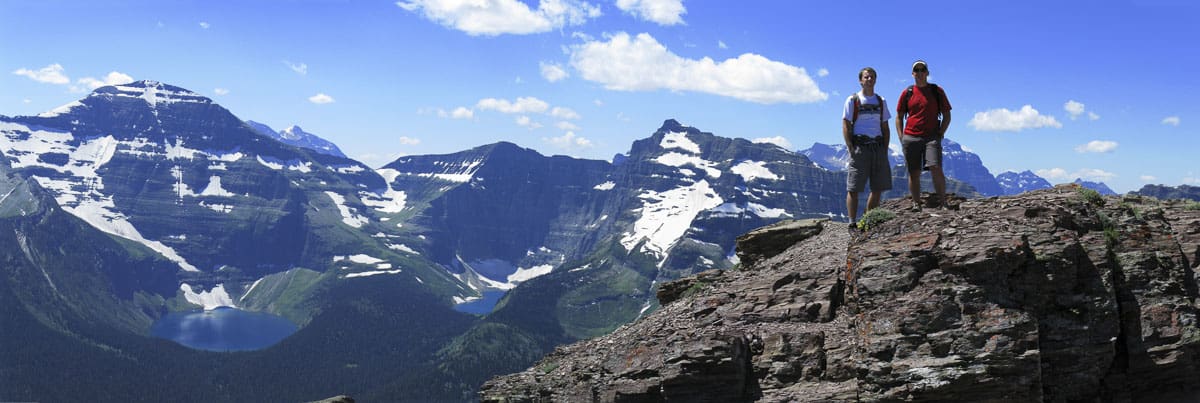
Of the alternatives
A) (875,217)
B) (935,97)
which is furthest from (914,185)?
(935,97)

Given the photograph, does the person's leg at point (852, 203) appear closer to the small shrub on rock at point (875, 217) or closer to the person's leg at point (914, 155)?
the small shrub on rock at point (875, 217)

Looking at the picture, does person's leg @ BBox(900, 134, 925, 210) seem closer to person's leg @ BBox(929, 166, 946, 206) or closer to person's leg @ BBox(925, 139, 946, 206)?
person's leg @ BBox(925, 139, 946, 206)

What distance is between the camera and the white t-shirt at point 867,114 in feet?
85.1

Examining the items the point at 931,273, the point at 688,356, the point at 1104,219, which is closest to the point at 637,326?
the point at 688,356

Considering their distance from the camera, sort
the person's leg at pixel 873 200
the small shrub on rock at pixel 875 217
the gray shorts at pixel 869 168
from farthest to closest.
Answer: the person's leg at pixel 873 200
the gray shorts at pixel 869 168
the small shrub on rock at pixel 875 217

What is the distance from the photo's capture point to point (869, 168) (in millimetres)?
26469

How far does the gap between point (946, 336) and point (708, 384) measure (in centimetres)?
926

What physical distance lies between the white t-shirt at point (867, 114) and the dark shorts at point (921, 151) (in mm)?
970

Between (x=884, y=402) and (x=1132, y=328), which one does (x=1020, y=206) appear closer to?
(x=1132, y=328)

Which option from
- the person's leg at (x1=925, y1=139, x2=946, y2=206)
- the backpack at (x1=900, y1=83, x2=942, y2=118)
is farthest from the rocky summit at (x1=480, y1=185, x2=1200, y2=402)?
the backpack at (x1=900, y1=83, x2=942, y2=118)

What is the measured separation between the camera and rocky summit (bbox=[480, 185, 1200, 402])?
2109 cm

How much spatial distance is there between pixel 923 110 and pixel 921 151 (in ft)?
4.38

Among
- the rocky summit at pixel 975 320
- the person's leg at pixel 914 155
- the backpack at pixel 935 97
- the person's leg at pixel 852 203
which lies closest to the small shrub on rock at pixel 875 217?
the rocky summit at pixel 975 320

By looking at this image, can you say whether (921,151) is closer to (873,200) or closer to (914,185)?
(914,185)
